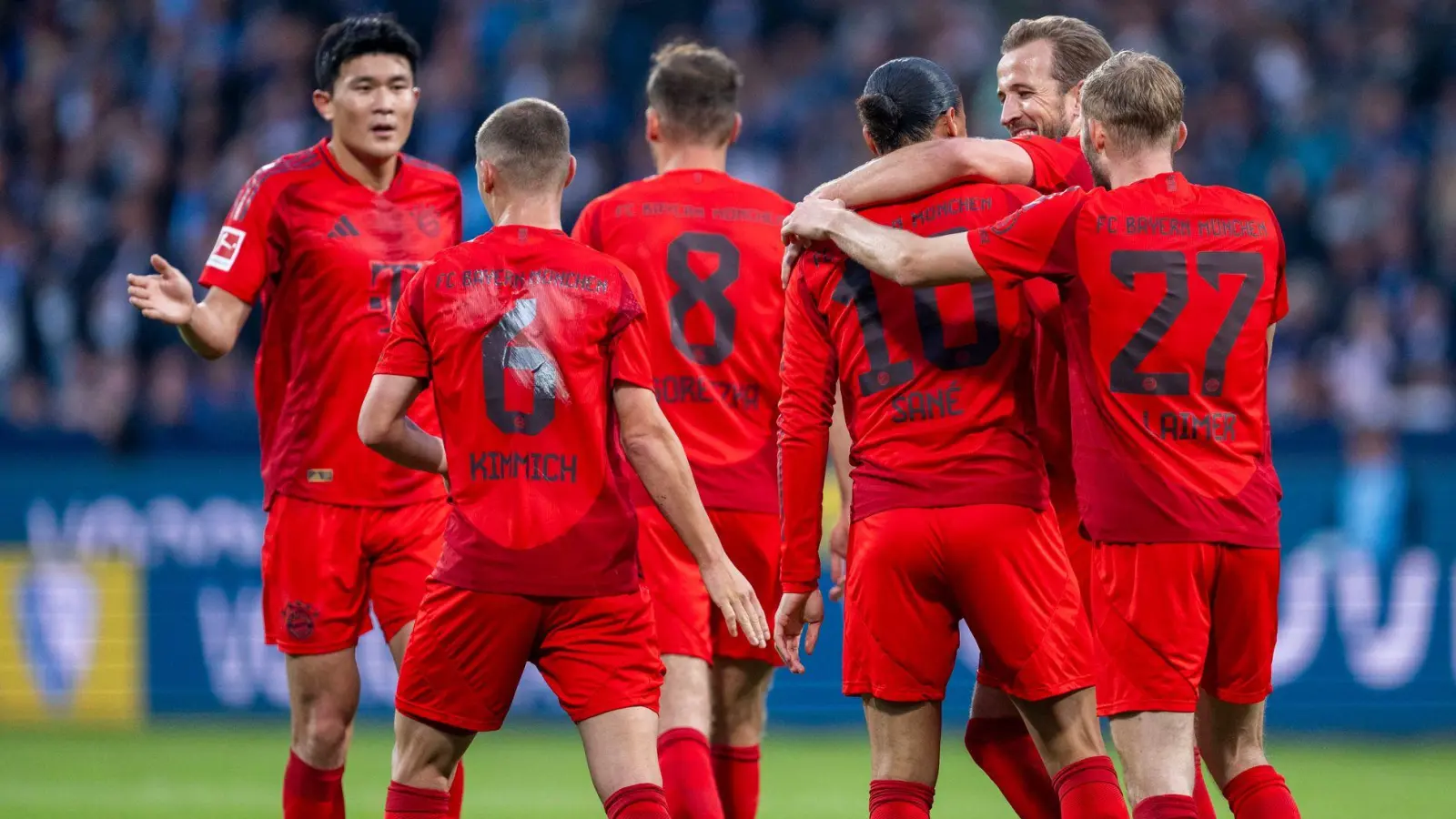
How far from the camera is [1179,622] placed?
5.09m

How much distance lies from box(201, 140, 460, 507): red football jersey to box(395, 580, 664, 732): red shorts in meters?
1.54

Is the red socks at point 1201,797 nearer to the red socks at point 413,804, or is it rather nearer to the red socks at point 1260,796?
the red socks at point 1260,796

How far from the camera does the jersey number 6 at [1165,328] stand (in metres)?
5.09

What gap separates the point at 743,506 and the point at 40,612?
7358 mm

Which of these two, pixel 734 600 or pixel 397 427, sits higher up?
pixel 397 427

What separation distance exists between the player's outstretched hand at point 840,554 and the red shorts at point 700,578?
40 centimetres

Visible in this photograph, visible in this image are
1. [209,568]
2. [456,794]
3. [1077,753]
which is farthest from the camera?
[209,568]

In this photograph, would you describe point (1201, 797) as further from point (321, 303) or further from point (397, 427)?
point (321, 303)

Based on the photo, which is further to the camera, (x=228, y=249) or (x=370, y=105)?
(x=370, y=105)

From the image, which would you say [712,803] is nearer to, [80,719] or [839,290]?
[839,290]

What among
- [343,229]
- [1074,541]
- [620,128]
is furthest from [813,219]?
[620,128]

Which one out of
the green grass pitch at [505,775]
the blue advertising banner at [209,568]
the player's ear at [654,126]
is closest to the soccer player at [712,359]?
the player's ear at [654,126]

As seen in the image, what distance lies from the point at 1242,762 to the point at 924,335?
153 centimetres

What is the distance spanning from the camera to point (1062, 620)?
17.1 ft
